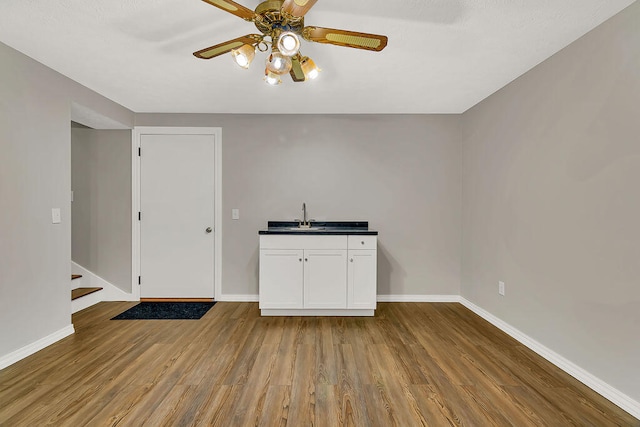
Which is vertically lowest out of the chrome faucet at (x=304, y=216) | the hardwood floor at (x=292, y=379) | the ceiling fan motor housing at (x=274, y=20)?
the hardwood floor at (x=292, y=379)

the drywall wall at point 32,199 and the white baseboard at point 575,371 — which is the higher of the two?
the drywall wall at point 32,199

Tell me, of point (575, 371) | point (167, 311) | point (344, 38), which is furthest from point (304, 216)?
point (575, 371)

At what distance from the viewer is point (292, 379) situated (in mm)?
1983

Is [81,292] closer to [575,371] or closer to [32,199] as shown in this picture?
[32,199]

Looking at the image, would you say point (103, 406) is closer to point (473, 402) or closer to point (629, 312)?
point (473, 402)

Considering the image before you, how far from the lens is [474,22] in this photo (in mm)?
1863

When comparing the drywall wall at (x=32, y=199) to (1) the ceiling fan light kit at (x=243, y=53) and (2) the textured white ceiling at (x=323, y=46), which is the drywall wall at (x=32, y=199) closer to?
(2) the textured white ceiling at (x=323, y=46)

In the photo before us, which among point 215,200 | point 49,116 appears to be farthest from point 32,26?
point 215,200

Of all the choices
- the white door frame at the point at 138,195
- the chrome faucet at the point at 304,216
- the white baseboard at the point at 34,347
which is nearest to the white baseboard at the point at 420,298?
the chrome faucet at the point at 304,216

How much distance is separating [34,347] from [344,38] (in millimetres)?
3102

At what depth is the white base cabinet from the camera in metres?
3.11

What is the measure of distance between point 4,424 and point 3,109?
2.00m

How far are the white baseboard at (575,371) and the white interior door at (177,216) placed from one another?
3145mm

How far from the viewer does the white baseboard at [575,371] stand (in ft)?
5.54
